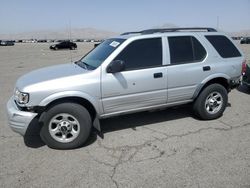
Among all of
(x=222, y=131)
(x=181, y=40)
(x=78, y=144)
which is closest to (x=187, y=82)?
(x=181, y=40)

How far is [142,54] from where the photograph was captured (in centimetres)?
464

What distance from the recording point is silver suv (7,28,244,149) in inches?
158

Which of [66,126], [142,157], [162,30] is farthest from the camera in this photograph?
[162,30]

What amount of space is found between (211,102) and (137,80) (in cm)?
190

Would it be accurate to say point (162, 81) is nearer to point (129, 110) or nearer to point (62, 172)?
point (129, 110)

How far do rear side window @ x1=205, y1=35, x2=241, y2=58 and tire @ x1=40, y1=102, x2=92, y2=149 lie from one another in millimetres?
3110

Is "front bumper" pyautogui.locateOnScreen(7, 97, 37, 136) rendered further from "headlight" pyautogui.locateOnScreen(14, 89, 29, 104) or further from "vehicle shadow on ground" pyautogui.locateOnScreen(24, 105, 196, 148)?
"vehicle shadow on ground" pyautogui.locateOnScreen(24, 105, 196, 148)

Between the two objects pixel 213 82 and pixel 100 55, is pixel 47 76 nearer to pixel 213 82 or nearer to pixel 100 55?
pixel 100 55

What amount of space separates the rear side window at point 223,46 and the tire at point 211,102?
0.73 m

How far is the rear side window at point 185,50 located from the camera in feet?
16.1

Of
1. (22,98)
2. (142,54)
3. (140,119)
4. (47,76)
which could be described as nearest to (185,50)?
(142,54)

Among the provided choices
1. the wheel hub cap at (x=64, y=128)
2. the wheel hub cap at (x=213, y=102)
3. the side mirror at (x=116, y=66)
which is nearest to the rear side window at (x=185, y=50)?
the wheel hub cap at (x=213, y=102)

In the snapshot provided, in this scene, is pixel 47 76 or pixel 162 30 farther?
pixel 162 30

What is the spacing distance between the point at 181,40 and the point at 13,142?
3.72 meters
